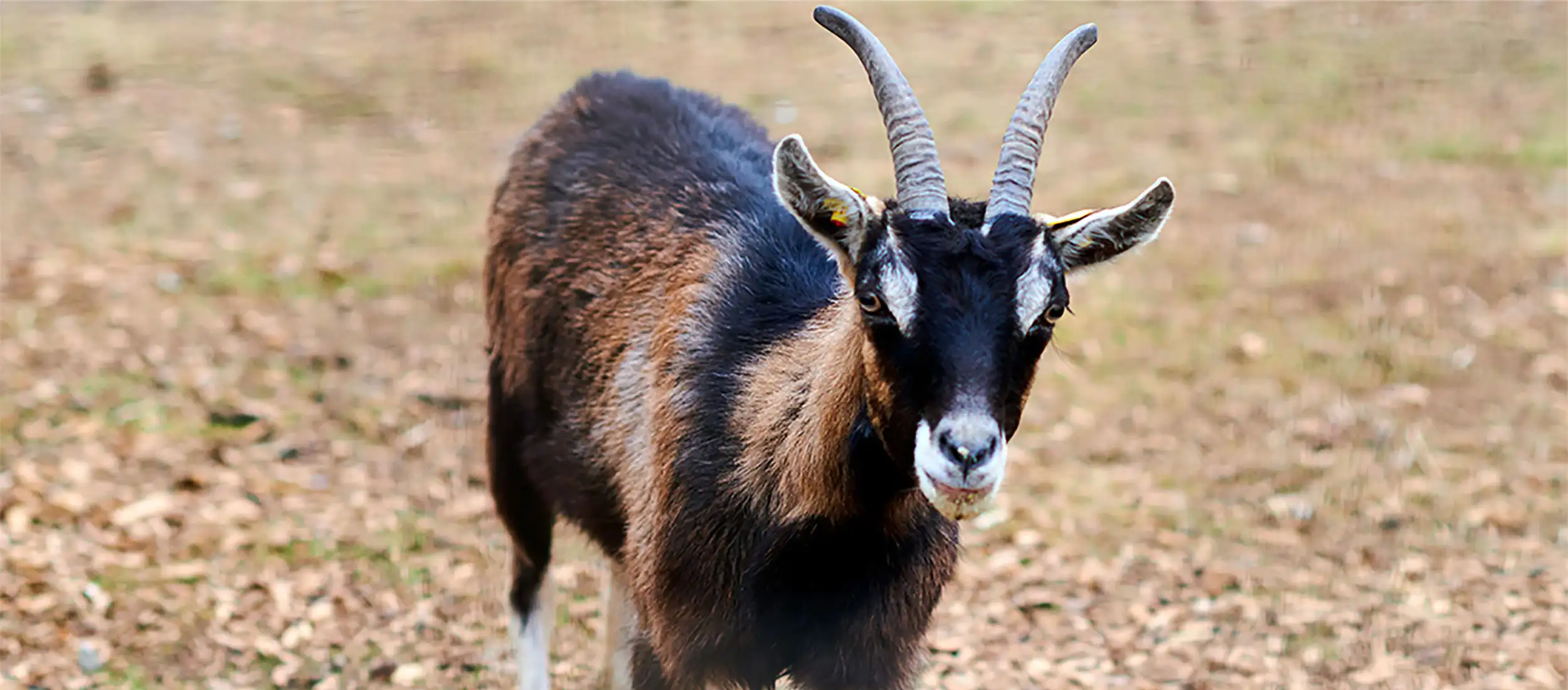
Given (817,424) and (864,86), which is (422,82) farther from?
(817,424)

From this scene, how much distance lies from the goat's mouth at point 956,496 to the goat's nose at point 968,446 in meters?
0.06

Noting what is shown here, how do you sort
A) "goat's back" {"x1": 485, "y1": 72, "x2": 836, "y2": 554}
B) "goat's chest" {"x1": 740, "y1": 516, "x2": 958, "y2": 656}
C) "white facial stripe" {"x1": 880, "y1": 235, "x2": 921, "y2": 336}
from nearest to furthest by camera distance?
"white facial stripe" {"x1": 880, "y1": 235, "x2": 921, "y2": 336}
"goat's chest" {"x1": 740, "y1": 516, "x2": 958, "y2": 656}
"goat's back" {"x1": 485, "y1": 72, "x2": 836, "y2": 554}

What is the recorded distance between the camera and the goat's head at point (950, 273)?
12.4 ft

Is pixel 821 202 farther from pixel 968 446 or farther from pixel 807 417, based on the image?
pixel 968 446

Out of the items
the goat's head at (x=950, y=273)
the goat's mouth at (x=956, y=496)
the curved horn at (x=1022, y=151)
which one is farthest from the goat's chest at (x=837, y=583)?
the curved horn at (x=1022, y=151)

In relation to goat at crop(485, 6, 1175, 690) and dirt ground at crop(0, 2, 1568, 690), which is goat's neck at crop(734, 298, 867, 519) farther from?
dirt ground at crop(0, 2, 1568, 690)

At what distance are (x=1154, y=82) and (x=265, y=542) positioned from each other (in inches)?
385

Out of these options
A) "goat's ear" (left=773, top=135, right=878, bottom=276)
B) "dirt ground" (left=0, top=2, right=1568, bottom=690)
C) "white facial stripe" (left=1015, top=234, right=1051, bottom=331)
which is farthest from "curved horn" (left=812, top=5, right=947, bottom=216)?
"dirt ground" (left=0, top=2, right=1568, bottom=690)

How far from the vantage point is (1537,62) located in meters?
14.5

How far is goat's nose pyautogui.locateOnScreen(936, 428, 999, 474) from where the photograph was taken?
3.70 m

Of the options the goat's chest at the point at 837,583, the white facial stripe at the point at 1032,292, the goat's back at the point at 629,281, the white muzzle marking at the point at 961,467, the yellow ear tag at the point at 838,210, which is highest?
the yellow ear tag at the point at 838,210

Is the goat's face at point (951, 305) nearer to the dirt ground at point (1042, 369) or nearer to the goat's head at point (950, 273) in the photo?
the goat's head at point (950, 273)

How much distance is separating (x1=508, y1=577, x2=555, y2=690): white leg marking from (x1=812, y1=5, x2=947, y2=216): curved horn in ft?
9.01

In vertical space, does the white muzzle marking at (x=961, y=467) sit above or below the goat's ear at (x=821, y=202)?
below
